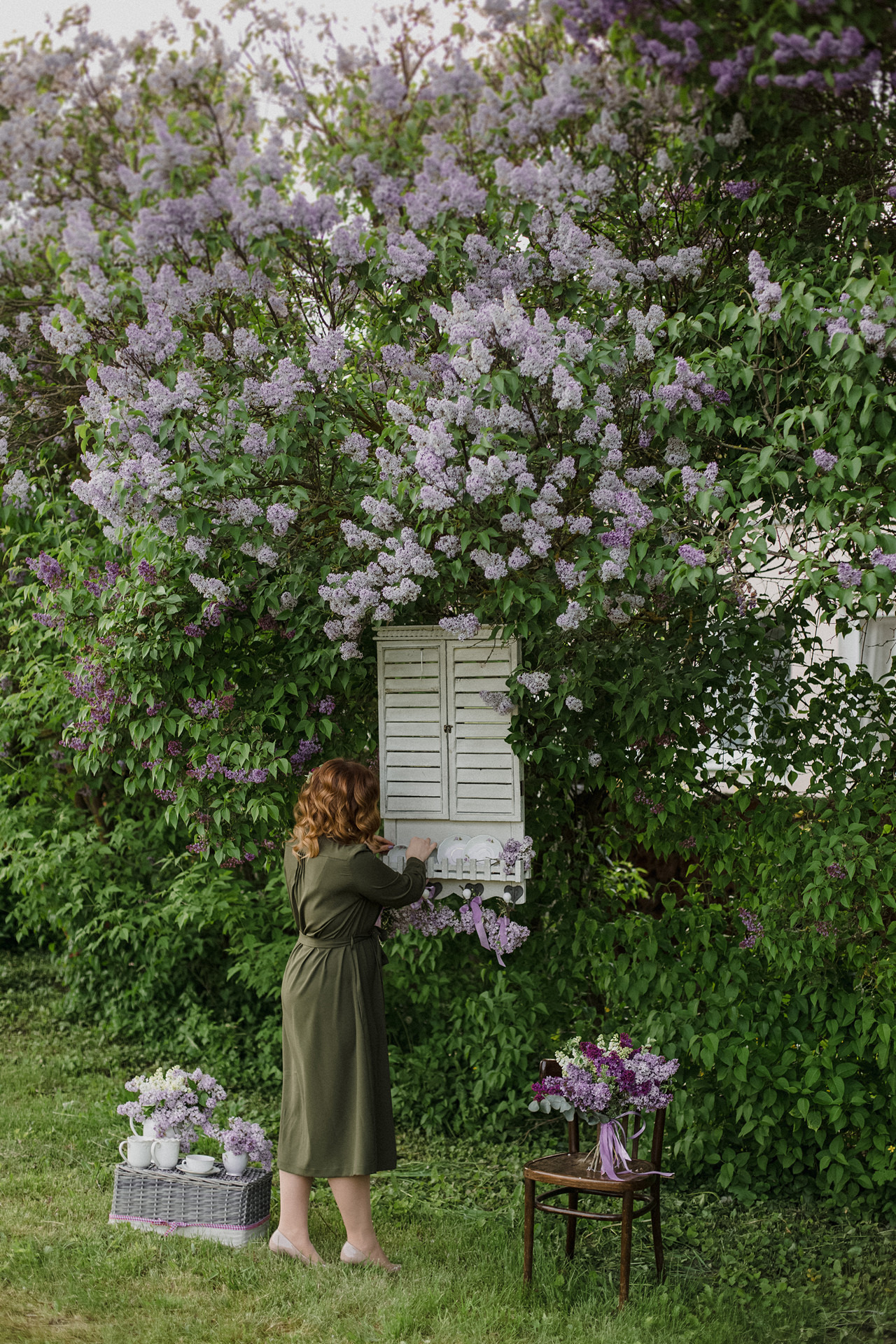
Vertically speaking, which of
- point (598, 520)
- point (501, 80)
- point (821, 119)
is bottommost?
point (598, 520)

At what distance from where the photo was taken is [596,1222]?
4180 millimetres

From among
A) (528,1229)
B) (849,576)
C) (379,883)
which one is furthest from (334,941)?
(849,576)

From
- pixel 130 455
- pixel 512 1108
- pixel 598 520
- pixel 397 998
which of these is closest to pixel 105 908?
pixel 397 998

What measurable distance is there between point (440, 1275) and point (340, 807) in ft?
4.90

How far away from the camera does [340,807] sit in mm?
3717

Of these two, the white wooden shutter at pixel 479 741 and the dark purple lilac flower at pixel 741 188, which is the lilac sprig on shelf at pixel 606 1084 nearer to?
the white wooden shutter at pixel 479 741

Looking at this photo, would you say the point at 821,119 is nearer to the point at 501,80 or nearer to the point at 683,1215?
the point at 501,80

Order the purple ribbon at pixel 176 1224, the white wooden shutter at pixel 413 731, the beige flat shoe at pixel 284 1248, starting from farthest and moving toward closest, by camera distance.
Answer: the white wooden shutter at pixel 413 731 < the purple ribbon at pixel 176 1224 < the beige flat shoe at pixel 284 1248

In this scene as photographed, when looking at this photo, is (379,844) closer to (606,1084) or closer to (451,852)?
(451,852)

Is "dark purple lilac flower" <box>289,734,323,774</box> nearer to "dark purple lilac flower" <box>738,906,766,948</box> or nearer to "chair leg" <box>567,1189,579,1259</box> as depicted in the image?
"dark purple lilac flower" <box>738,906,766,948</box>

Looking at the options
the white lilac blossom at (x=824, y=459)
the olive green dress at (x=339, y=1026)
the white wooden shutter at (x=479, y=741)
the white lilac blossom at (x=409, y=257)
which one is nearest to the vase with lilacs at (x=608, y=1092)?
the olive green dress at (x=339, y=1026)

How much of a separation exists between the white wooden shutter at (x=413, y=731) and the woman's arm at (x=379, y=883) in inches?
16.7

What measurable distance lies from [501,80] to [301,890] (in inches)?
110

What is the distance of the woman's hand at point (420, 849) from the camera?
13.1 ft
